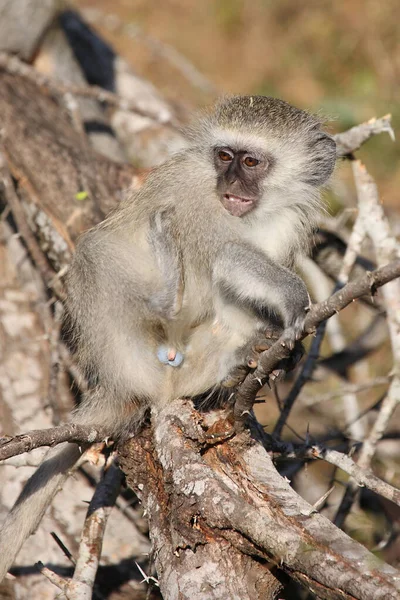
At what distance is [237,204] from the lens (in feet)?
10.1

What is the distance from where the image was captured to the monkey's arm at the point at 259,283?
2746 mm

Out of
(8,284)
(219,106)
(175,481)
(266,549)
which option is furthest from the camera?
(8,284)

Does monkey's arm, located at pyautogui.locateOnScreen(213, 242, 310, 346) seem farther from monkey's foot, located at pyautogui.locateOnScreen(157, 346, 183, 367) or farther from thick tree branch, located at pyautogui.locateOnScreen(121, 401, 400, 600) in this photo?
thick tree branch, located at pyautogui.locateOnScreen(121, 401, 400, 600)

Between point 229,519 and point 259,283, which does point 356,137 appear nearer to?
point 259,283

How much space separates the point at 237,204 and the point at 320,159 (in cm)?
56

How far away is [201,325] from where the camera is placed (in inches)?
125

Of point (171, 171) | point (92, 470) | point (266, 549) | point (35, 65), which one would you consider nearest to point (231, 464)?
point (266, 549)

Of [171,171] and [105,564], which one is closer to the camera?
[171,171]

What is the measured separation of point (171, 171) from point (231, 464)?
1.22m

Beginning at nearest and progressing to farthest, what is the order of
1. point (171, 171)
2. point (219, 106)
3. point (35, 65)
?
1. point (171, 171)
2. point (219, 106)
3. point (35, 65)

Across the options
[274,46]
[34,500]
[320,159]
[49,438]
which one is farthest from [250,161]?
[274,46]

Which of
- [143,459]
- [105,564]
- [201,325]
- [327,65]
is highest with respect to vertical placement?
[327,65]

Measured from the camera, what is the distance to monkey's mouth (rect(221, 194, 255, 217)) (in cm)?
309

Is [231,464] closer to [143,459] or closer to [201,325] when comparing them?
[143,459]
